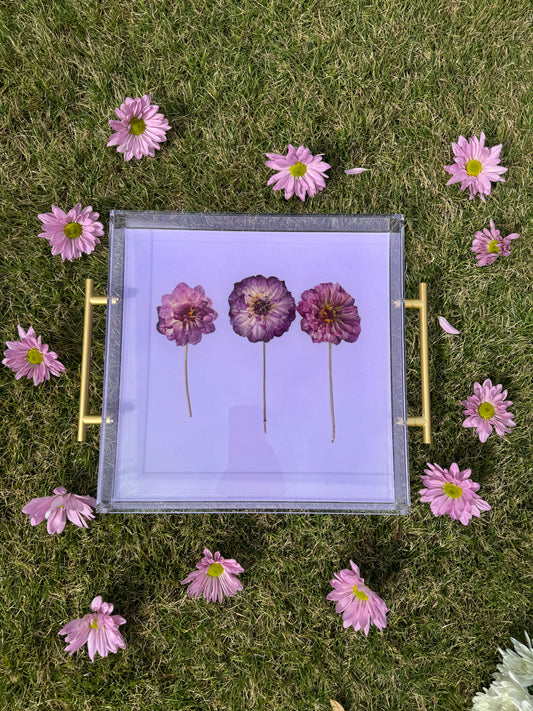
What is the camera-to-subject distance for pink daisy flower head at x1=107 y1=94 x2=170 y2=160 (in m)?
1.42

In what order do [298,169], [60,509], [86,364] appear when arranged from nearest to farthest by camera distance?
1. [86,364]
2. [60,509]
3. [298,169]

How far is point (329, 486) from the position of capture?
1.18 meters

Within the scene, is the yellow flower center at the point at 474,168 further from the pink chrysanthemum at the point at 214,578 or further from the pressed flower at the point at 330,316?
the pink chrysanthemum at the point at 214,578

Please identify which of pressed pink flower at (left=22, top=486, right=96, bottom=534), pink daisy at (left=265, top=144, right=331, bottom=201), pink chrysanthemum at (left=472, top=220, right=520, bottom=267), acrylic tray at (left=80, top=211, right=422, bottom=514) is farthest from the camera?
pink chrysanthemum at (left=472, top=220, right=520, bottom=267)

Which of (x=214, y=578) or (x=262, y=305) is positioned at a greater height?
(x=262, y=305)

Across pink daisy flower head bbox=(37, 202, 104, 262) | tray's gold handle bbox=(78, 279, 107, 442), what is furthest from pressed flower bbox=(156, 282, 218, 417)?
pink daisy flower head bbox=(37, 202, 104, 262)

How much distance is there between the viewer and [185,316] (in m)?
1.20

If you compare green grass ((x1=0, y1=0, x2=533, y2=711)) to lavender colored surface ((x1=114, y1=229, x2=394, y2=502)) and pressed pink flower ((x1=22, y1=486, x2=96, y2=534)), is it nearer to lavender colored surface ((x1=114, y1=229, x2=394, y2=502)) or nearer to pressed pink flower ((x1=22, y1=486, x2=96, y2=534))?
pressed pink flower ((x1=22, y1=486, x2=96, y2=534))

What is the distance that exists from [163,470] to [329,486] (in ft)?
1.40

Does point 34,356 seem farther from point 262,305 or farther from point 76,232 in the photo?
point 262,305

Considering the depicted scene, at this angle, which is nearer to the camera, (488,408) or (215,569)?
(215,569)

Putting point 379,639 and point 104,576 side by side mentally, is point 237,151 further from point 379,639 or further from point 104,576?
point 379,639

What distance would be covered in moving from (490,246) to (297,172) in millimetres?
667

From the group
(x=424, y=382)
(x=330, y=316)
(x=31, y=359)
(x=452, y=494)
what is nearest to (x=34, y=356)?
(x=31, y=359)
